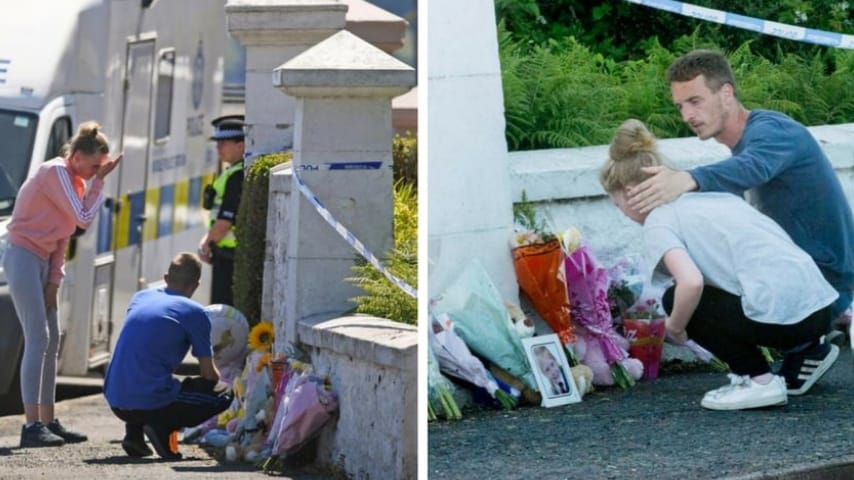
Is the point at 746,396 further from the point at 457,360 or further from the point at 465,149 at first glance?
the point at 465,149

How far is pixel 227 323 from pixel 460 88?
1.51 meters

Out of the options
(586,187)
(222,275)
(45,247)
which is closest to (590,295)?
(586,187)

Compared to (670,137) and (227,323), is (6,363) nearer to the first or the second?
(227,323)

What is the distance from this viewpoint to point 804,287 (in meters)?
5.47

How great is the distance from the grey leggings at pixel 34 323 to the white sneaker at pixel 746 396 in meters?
1.96

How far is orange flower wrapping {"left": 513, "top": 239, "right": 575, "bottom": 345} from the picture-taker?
5.57m

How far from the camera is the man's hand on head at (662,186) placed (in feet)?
17.6

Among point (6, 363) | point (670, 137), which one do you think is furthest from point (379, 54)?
point (6, 363)

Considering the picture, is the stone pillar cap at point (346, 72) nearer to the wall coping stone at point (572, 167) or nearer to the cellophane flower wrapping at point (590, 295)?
the wall coping stone at point (572, 167)

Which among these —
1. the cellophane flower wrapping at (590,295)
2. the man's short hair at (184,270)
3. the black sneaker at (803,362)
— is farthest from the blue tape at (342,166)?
the black sneaker at (803,362)

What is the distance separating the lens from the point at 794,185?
5.42m

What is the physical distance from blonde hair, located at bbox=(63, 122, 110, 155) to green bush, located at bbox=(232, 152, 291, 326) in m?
1.16

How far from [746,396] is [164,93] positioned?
226 cm

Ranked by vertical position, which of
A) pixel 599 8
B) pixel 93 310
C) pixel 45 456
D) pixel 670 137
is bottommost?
pixel 45 456
